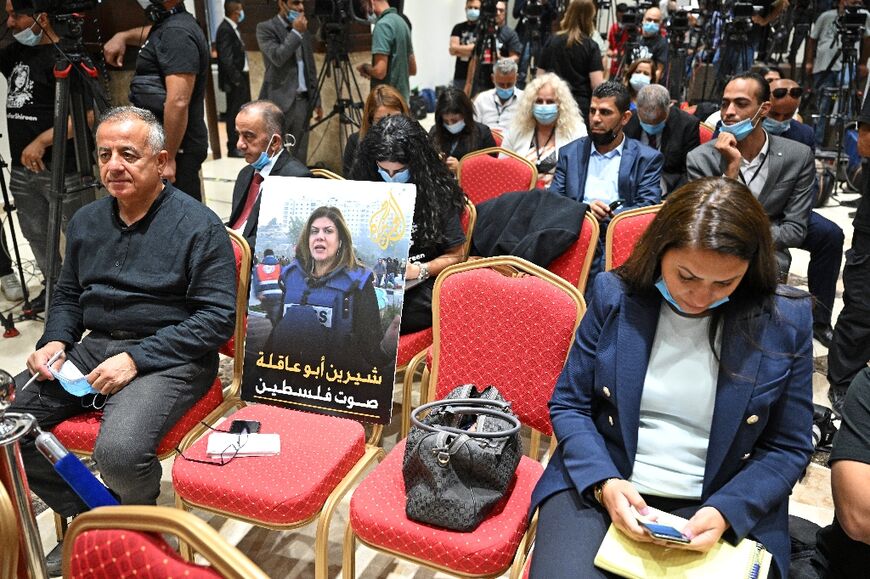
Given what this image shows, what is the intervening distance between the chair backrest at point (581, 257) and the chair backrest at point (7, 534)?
80.4 inches

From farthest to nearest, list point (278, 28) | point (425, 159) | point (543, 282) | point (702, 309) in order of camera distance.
Result: 1. point (278, 28)
2. point (425, 159)
3. point (543, 282)
4. point (702, 309)

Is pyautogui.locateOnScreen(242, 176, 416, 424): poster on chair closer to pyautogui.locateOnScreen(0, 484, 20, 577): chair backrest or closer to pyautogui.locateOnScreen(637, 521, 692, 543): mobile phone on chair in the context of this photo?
pyautogui.locateOnScreen(637, 521, 692, 543): mobile phone on chair

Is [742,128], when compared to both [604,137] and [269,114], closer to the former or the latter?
[604,137]

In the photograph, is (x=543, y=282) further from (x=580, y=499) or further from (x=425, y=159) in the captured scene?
(x=425, y=159)

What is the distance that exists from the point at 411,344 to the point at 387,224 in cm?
53

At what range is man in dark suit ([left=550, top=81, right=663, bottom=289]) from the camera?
11.1 ft

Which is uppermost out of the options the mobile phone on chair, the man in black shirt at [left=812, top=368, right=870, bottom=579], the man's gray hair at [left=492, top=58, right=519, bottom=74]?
the man's gray hair at [left=492, top=58, right=519, bottom=74]

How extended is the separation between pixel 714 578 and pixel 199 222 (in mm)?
1700

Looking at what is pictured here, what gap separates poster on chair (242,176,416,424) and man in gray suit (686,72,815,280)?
168 cm

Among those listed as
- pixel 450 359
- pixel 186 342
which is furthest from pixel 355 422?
pixel 186 342

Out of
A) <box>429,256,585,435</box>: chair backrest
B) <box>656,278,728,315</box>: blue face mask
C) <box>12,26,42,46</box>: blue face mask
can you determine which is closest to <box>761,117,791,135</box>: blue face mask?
<box>429,256,585,435</box>: chair backrest

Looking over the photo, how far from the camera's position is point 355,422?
217cm

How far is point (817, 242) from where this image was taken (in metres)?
3.60

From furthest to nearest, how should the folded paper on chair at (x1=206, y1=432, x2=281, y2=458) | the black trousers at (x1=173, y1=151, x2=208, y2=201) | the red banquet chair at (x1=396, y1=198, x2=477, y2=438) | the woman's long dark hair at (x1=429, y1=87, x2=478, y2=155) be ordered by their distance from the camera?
1. the woman's long dark hair at (x1=429, y1=87, x2=478, y2=155)
2. the black trousers at (x1=173, y1=151, x2=208, y2=201)
3. the red banquet chair at (x1=396, y1=198, x2=477, y2=438)
4. the folded paper on chair at (x1=206, y1=432, x2=281, y2=458)
